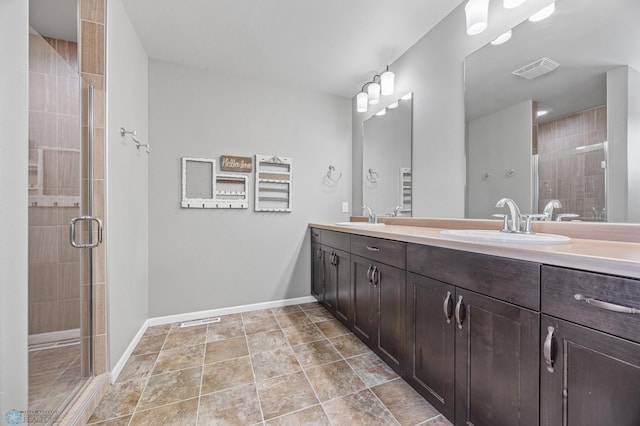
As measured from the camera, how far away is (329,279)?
2416mm

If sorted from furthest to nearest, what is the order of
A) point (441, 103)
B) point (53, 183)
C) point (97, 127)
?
point (441, 103), point (97, 127), point (53, 183)

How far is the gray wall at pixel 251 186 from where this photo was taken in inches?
91.9

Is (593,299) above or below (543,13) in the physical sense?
below

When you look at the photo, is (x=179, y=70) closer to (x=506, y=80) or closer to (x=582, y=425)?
(x=506, y=80)

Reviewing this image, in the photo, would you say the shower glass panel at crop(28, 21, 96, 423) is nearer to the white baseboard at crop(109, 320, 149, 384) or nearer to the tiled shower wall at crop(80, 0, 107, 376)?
the tiled shower wall at crop(80, 0, 107, 376)

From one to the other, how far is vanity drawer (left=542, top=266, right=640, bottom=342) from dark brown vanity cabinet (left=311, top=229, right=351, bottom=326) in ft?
4.33

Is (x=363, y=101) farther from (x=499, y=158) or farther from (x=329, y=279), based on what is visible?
(x=329, y=279)

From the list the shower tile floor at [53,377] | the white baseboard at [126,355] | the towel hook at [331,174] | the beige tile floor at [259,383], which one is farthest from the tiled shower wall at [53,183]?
the towel hook at [331,174]

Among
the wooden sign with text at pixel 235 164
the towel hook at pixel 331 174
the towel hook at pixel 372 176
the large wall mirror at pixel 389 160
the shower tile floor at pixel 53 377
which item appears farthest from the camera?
the towel hook at pixel 331 174

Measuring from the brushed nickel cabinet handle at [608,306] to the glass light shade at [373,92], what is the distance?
2.27 metres

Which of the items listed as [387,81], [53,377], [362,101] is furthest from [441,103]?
[53,377]

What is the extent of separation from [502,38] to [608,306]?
5.22ft

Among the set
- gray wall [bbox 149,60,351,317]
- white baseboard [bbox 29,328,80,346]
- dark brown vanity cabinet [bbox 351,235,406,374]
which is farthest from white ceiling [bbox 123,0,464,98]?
white baseboard [bbox 29,328,80,346]

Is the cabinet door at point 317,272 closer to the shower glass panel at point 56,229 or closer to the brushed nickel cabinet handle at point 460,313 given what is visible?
the brushed nickel cabinet handle at point 460,313
